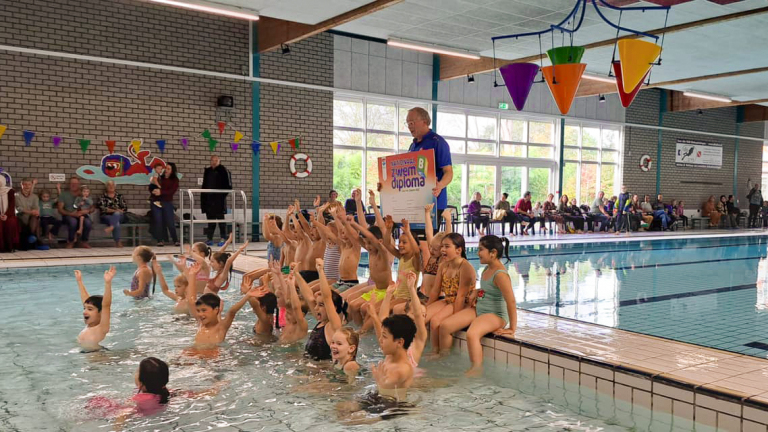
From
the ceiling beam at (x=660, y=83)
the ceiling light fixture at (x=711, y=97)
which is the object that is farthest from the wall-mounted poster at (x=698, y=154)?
the ceiling beam at (x=660, y=83)

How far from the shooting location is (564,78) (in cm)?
637

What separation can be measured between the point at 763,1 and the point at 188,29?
31.8ft

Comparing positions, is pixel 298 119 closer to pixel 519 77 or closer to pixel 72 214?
pixel 72 214

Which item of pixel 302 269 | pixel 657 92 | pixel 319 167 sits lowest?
pixel 302 269

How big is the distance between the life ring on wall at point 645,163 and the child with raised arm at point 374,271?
17.6 meters

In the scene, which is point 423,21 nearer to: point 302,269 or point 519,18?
point 519,18

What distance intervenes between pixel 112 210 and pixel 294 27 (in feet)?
15.2

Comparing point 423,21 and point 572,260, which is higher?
point 423,21

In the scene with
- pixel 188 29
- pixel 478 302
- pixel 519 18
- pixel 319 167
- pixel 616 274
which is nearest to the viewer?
pixel 478 302

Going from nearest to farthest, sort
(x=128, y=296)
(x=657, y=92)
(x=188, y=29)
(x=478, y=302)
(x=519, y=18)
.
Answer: (x=478, y=302) < (x=128, y=296) < (x=519, y=18) < (x=188, y=29) < (x=657, y=92)

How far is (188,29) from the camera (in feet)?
37.6

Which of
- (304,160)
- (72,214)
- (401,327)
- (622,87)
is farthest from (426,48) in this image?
(401,327)

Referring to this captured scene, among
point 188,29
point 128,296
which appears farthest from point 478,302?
point 188,29

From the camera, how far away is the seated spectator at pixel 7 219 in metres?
9.11
